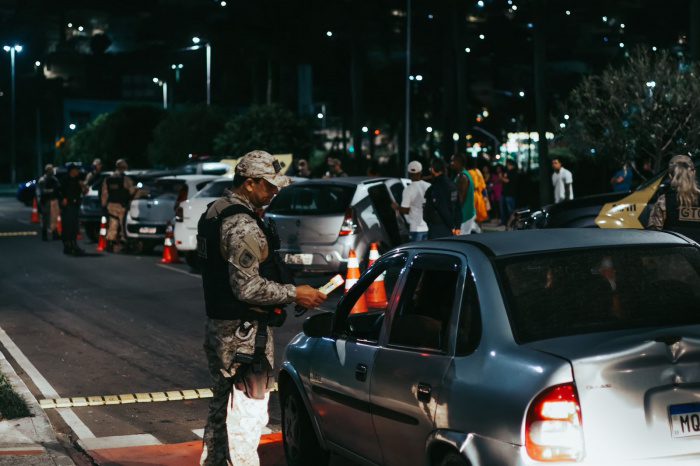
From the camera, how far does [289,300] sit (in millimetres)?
6207

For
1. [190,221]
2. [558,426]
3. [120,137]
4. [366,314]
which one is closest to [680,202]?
[366,314]

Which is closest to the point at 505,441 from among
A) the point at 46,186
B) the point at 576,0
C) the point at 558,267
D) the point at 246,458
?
the point at 558,267

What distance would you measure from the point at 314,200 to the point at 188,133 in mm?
47765

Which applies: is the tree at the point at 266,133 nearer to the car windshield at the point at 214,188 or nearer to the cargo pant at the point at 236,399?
the car windshield at the point at 214,188

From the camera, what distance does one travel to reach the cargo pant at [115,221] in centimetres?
2653

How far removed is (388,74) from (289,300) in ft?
318

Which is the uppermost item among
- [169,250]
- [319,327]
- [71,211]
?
[319,327]

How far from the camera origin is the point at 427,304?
20.3 feet

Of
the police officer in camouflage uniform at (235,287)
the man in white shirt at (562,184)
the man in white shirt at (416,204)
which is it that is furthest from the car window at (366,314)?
the man in white shirt at (562,184)

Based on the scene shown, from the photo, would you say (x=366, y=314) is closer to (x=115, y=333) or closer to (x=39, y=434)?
(x=39, y=434)

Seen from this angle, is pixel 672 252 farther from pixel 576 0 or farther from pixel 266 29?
pixel 266 29

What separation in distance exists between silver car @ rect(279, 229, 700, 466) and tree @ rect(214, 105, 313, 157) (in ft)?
171

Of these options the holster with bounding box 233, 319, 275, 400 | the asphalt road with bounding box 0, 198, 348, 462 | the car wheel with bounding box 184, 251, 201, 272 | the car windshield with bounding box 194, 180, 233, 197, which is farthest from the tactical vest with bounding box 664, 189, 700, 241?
the car windshield with bounding box 194, 180, 233, 197

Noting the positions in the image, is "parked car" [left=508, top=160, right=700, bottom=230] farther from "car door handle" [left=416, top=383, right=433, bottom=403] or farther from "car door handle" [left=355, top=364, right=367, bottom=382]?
"car door handle" [left=416, top=383, right=433, bottom=403]
